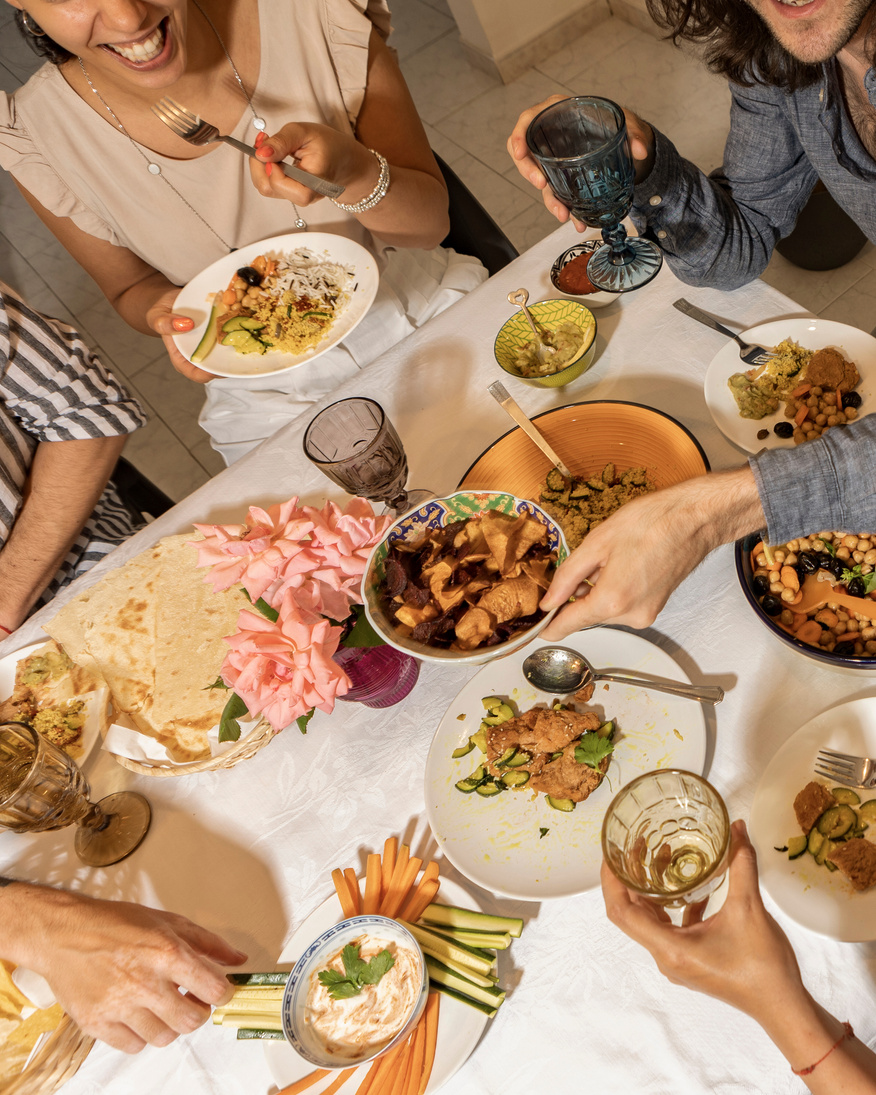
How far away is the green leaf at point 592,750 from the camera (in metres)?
1.05

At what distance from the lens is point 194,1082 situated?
1.04 meters

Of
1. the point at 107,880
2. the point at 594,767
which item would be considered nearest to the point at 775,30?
the point at 594,767

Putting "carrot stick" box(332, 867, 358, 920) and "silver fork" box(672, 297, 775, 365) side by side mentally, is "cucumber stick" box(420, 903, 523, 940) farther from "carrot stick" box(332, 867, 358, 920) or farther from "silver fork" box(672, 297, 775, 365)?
"silver fork" box(672, 297, 775, 365)

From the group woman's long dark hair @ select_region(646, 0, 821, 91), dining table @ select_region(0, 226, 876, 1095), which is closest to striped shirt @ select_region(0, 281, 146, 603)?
dining table @ select_region(0, 226, 876, 1095)

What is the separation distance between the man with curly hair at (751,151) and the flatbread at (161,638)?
905mm

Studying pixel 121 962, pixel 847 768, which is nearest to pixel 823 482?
pixel 847 768

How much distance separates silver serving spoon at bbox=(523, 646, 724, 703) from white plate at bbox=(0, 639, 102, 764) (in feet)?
2.34

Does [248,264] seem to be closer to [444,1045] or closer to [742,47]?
[742,47]

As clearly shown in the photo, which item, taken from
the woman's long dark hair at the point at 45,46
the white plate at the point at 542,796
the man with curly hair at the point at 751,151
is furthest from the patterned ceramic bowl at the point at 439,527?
the woman's long dark hair at the point at 45,46

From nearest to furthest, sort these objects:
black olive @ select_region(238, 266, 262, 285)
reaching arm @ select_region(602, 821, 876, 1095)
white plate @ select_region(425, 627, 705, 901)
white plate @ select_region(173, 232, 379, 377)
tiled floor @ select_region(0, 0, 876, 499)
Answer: reaching arm @ select_region(602, 821, 876, 1095) < white plate @ select_region(425, 627, 705, 901) < white plate @ select_region(173, 232, 379, 377) < black olive @ select_region(238, 266, 262, 285) < tiled floor @ select_region(0, 0, 876, 499)

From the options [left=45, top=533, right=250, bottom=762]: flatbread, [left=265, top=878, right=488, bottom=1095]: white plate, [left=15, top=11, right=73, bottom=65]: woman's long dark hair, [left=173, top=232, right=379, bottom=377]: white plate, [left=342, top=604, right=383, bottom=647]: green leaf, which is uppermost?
[left=15, top=11, right=73, bottom=65]: woman's long dark hair

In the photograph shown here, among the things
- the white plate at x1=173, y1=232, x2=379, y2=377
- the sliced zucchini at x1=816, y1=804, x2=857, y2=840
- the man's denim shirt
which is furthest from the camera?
the white plate at x1=173, y1=232, x2=379, y2=377

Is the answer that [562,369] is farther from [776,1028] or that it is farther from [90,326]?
[90,326]

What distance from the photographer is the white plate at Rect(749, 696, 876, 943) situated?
34.4 inches
